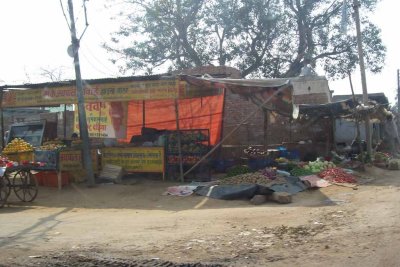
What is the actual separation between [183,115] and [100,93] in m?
3.17

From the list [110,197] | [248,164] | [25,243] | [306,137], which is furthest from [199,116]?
[25,243]

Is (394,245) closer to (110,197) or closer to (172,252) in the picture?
(172,252)

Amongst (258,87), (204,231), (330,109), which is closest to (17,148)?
(258,87)

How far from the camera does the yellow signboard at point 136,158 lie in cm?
1322

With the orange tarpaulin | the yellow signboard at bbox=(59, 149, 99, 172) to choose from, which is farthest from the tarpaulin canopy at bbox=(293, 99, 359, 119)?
the yellow signboard at bbox=(59, 149, 99, 172)

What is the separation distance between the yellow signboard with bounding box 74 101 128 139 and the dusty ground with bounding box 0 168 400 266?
153 inches

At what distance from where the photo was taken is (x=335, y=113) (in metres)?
17.4

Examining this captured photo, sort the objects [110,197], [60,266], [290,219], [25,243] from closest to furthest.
A: [60,266]
[25,243]
[290,219]
[110,197]

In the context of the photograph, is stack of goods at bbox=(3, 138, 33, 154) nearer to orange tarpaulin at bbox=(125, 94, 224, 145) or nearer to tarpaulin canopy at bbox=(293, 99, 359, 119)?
orange tarpaulin at bbox=(125, 94, 224, 145)

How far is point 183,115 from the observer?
1543cm

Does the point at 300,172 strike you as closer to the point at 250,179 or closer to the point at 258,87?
the point at 250,179

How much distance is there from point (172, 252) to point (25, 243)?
2.34m

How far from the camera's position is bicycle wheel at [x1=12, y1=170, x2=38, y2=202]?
11.0 meters

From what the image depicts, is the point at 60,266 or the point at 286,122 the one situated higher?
the point at 286,122
